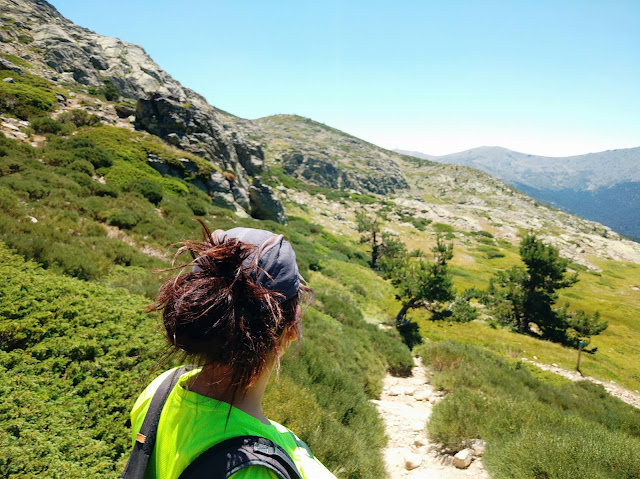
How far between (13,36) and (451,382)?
55567 millimetres

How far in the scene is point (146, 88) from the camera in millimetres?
43656

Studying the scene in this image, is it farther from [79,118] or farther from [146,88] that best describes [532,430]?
[146,88]

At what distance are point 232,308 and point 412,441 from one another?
7535 mm

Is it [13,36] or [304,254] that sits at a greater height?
[13,36]

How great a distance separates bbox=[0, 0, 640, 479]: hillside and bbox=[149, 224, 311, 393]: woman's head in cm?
19

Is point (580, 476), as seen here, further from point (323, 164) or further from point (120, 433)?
point (323, 164)

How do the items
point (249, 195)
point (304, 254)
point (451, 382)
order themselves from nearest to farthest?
point (451, 382) → point (304, 254) → point (249, 195)

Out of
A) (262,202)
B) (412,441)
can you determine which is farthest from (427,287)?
(262,202)

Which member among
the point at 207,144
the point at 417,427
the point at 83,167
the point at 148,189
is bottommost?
the point at 417,427

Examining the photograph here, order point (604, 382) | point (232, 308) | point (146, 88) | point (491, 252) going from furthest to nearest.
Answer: point (491, 252) < point (146, 88) < point (604, 382) < point (232, 308)

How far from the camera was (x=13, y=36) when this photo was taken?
117 feet

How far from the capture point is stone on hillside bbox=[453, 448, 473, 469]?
5770 millimetres

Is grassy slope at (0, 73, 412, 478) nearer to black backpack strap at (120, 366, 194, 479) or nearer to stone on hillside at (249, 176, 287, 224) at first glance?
black backpack strap at (120, 366, 194, 479)

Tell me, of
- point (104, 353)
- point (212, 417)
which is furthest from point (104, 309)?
point (212, 417)
